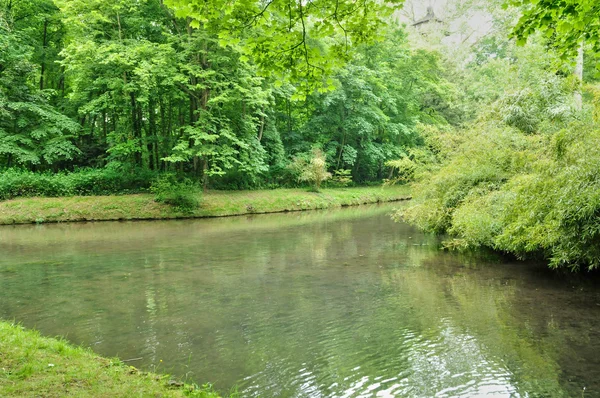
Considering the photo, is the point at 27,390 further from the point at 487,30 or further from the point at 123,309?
the point at 487,30

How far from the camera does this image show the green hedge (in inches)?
897

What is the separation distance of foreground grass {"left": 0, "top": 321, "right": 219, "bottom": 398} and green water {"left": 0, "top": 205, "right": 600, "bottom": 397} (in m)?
0.88

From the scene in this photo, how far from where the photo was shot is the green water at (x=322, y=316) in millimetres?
5504

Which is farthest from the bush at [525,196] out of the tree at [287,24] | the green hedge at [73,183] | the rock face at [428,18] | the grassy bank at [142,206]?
the rock face at [428,18]

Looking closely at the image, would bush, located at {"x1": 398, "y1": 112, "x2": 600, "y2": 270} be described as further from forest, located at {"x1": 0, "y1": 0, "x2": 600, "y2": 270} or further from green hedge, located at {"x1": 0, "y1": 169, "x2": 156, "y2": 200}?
green hedge, located at {"x1": 0, "y1": 169, "x2": 156, "y2": 200}

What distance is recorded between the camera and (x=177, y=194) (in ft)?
77.6

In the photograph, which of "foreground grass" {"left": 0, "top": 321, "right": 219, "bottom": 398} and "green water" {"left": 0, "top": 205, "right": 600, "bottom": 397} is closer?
"foreground grass" {"left": 0, "top": 321, "right": 219, "bottom": 398}

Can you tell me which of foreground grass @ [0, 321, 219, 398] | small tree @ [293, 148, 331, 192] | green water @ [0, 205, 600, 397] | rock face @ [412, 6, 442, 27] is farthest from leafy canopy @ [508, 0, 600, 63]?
rock face @ [412, 6, 442, 27]

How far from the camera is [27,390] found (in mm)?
3949

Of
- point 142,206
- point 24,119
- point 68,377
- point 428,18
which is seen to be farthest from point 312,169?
point 428,18

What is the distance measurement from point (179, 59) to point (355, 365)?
21676 mm

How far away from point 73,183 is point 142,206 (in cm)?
407

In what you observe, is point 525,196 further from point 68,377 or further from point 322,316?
point 68,377

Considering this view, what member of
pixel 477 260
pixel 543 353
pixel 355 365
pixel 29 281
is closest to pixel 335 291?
pixel 355 365
